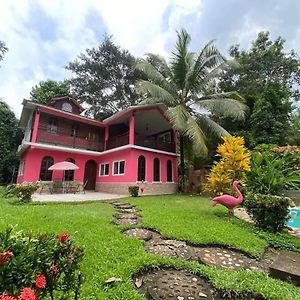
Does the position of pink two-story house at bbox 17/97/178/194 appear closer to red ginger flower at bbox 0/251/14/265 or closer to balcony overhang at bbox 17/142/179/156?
balcony overhang at bbox 17/142/179/156

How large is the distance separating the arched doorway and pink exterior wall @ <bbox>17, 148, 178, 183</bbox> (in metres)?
0.40

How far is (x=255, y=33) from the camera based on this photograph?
21438 mm

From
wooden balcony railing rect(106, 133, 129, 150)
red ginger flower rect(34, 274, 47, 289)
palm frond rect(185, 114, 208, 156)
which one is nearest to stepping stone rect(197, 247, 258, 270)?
red ginger flower rect(34, 274, 47, 289)

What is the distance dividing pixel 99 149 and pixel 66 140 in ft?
9.39

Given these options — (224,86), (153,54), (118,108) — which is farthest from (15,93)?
(224,86)

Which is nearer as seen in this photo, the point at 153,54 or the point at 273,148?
the point at 273,148

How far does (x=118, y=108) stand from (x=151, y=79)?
10.6 metres

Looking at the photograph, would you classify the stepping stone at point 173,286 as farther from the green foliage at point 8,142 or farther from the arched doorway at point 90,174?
the green foliage at point 8,142

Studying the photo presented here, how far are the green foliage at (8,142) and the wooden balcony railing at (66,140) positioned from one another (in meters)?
9.27

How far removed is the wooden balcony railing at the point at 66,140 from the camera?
50.3 ft

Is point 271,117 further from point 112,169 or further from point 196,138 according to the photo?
point 112,169

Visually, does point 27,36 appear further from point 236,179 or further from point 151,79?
point 236,179

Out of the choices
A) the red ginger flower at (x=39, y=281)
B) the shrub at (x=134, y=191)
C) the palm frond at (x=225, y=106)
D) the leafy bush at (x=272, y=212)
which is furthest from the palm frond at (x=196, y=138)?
the red ginger flower at (x=39, y=281)

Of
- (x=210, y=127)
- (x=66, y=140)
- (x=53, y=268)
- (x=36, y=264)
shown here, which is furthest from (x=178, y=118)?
(x=36, y=264)
